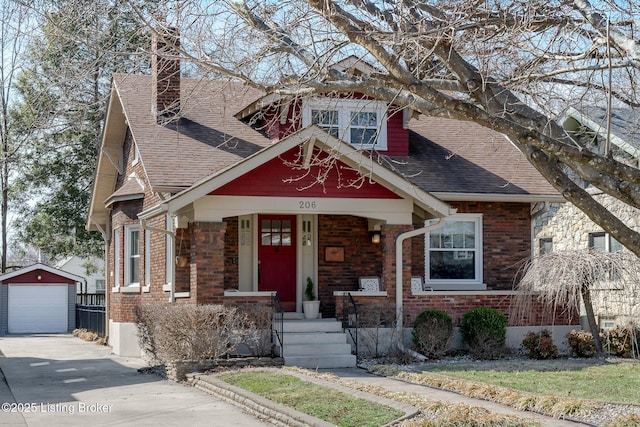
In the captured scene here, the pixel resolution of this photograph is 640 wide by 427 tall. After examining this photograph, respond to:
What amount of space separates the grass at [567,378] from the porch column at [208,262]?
4.44m

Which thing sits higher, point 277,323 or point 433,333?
point 277,323

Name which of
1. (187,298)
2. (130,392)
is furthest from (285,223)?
(130,392)

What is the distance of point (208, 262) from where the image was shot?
1717 cm

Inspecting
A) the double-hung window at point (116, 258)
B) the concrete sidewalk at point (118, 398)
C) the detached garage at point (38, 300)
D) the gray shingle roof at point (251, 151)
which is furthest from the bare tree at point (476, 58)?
the detached garage at point (38, 300)

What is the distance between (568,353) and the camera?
18.5 metres

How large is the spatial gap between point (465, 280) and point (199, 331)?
24.3 ft

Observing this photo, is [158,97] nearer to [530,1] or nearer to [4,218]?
[530,1]

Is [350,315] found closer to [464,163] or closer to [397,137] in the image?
[397,137]

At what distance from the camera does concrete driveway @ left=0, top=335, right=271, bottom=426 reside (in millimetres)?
11562

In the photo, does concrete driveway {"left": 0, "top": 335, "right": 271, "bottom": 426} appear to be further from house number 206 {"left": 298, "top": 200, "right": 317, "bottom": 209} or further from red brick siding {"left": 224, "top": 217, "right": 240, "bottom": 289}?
house number 206 {"left": 298, "top": 200, "right": 317, "bottom": 209}

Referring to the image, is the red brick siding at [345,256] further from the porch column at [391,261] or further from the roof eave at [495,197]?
the roof eave at [495,197]

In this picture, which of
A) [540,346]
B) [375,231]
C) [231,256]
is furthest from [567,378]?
[231,256]

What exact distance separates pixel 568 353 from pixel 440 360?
307 cm

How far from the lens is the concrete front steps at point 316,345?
16.5 meters
